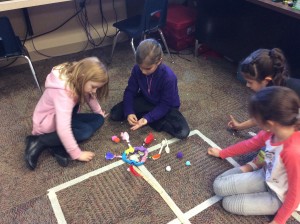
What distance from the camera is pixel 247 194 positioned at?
48.3 inches

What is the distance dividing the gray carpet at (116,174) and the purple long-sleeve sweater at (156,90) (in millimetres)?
137

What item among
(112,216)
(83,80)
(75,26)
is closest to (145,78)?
(83,80)

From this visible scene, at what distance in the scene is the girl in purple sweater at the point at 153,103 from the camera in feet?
5.16

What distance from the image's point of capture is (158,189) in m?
1.36

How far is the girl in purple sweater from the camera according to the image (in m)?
1.57

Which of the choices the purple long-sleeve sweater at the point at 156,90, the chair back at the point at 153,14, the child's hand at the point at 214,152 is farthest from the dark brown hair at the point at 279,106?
the chair back at the point at 153,14

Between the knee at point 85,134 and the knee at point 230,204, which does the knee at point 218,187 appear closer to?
the knee at point 230,204

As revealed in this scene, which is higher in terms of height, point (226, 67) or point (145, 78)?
point (145, 78)

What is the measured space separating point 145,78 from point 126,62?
2.99 ft

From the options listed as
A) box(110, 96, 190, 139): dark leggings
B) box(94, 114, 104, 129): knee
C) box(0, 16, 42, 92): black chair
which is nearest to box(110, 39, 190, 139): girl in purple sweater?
box(110, 96, 190, 139): dark leggings

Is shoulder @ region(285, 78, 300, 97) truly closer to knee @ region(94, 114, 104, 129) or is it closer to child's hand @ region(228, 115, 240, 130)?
child's hand @ region(228, 115, 240, 130)

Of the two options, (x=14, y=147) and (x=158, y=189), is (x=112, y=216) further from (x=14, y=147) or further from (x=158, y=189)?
(x=14, y=147)

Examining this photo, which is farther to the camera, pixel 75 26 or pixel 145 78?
pixel 75 26

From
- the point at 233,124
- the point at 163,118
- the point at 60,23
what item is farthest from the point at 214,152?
the point at 60,23
